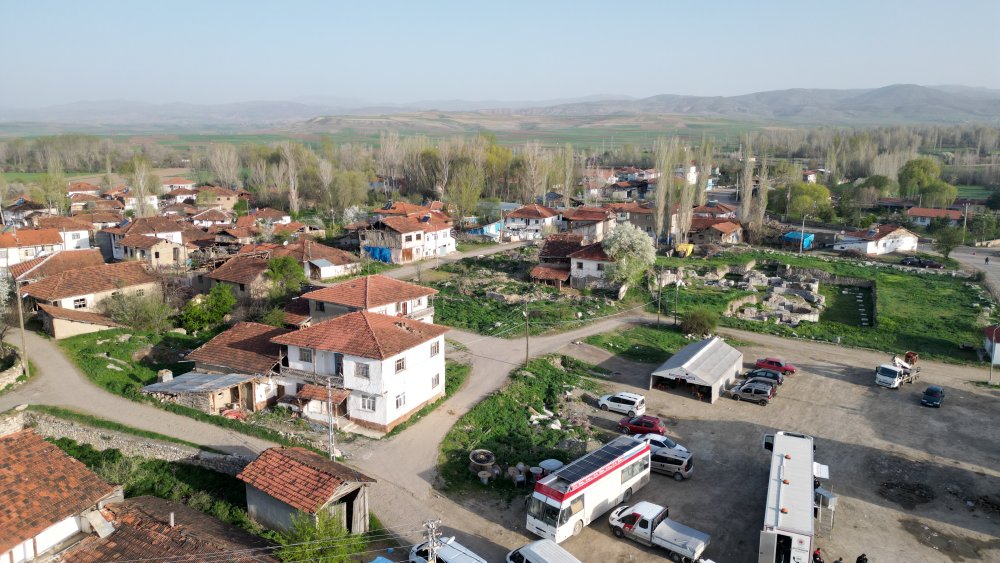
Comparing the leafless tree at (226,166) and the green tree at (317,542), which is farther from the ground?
the leafless tree at (226,166)

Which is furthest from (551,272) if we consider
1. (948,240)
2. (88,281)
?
(948,240)

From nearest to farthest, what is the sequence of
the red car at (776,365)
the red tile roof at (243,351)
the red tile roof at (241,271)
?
the red tile roof at (243,351) → the red car at (776,365) → the red tile roof at (241,271)

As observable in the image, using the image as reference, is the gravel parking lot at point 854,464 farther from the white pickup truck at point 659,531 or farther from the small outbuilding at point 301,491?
the small outbuilding at point 301,491

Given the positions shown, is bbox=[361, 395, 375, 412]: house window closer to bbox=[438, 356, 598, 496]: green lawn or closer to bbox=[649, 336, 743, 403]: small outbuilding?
bbox=[438, 356, 598, 496]: green lawn

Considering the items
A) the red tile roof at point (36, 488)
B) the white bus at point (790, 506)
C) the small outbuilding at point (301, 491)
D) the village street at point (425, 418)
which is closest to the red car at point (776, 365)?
the village street at point (425, 418)

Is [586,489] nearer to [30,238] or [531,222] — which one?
[30,238]

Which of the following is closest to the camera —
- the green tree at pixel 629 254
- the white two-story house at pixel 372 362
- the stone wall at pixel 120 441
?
the stone wall at pixel 120 441

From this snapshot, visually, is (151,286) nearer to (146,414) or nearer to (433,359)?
(146,414)
